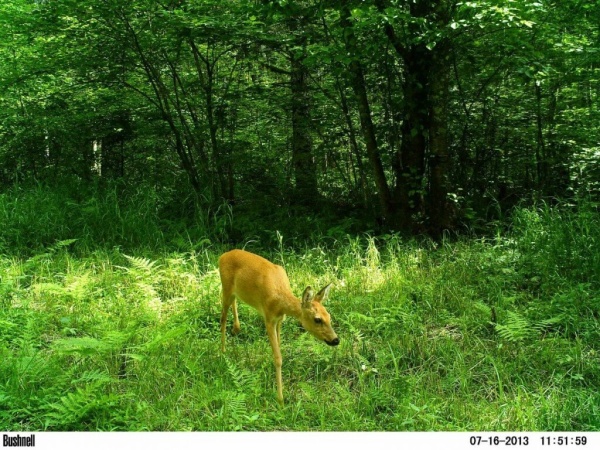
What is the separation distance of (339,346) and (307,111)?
5360mm

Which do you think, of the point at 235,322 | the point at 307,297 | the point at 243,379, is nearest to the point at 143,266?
the point at 235,322

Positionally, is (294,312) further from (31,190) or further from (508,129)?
(31,190)

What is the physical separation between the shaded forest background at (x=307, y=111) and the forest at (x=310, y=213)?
5 cm

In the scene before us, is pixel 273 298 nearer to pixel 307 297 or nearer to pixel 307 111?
pixel 307 297

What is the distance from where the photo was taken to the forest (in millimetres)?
3613

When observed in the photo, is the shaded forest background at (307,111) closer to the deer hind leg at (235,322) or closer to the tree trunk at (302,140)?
the tree trunk at (302,140)

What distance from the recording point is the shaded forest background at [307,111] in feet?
22.2

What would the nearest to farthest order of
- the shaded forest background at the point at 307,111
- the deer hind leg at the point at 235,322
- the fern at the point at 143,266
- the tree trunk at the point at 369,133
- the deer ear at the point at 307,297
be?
the deer ear at the point at 307,297 < the deer hind leg at the point at 235,322 < the fern at the point at 143,266 < the shaded forest background at the point at 307,111 < the tree trunk at the point at 369,133

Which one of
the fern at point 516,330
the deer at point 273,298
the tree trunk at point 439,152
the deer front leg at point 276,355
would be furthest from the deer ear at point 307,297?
the tree trunk at point 439,152

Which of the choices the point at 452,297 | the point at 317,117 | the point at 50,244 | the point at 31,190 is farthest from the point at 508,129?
the point at 31,190

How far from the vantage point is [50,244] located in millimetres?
6824

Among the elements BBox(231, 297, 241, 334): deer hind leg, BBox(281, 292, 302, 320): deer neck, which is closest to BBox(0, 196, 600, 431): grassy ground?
BBox(231, 297, 241, 334): deer hind leg

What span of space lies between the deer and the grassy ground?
380 mm

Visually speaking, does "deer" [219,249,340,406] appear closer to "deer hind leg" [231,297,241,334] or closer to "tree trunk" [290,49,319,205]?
"deer hind leg" [231,297,241,334]
